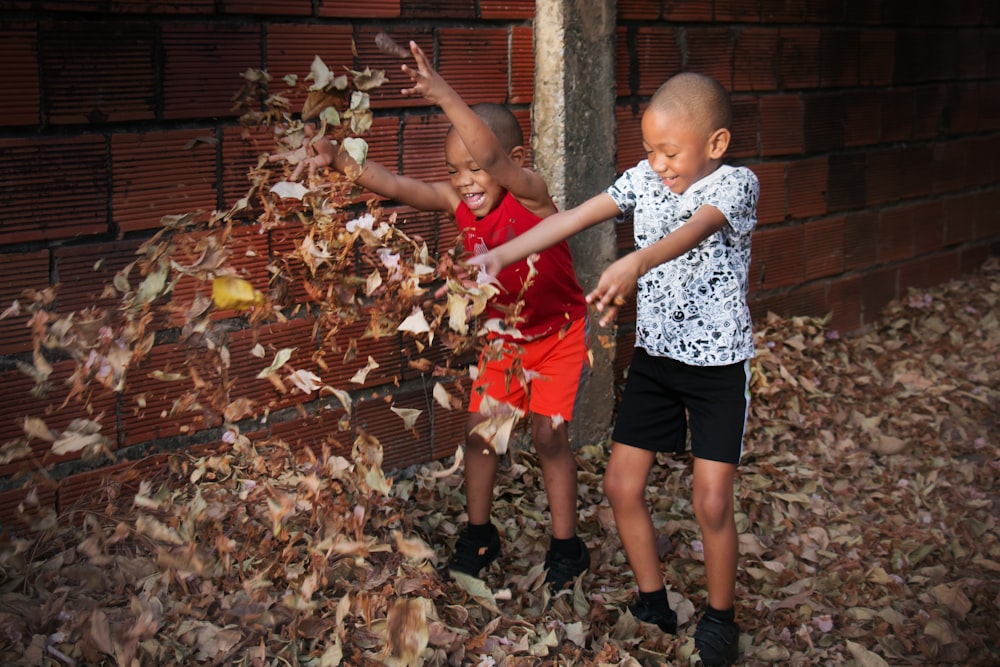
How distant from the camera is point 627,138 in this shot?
4273mm

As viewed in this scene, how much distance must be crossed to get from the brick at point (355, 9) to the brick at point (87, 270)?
968 millimetres

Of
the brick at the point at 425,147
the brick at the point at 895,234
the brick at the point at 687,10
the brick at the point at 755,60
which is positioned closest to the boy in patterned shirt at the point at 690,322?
the brick at the point at 425,147

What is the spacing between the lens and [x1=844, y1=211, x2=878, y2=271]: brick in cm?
565

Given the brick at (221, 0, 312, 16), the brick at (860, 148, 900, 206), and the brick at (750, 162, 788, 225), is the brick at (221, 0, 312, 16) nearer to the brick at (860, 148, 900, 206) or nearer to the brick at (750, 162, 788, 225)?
the brick at (750, 162, 788, 225)

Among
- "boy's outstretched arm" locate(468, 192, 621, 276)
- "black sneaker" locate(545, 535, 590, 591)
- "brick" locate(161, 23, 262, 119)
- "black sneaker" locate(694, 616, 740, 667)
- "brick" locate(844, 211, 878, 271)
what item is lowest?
"black sneaker" locate(694, 616, 740, 667)

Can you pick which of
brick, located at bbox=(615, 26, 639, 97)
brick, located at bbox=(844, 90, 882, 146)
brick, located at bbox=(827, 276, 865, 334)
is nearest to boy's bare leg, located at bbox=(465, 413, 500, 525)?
brick, located at bbox=(615, 26, 639, 97)

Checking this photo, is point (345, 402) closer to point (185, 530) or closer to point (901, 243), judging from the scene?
point (185, 530)

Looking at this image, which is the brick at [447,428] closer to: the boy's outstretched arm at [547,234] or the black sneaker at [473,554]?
the black sneaker at [473,554]

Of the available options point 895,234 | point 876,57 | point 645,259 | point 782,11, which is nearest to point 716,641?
point 645,259

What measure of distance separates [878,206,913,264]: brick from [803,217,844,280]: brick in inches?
18.4

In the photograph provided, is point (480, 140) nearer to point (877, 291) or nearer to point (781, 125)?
point (781, 125)

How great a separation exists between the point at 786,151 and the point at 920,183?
5.00 ft

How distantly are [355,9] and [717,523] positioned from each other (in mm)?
1970

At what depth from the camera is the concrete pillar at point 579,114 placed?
3.86 m
